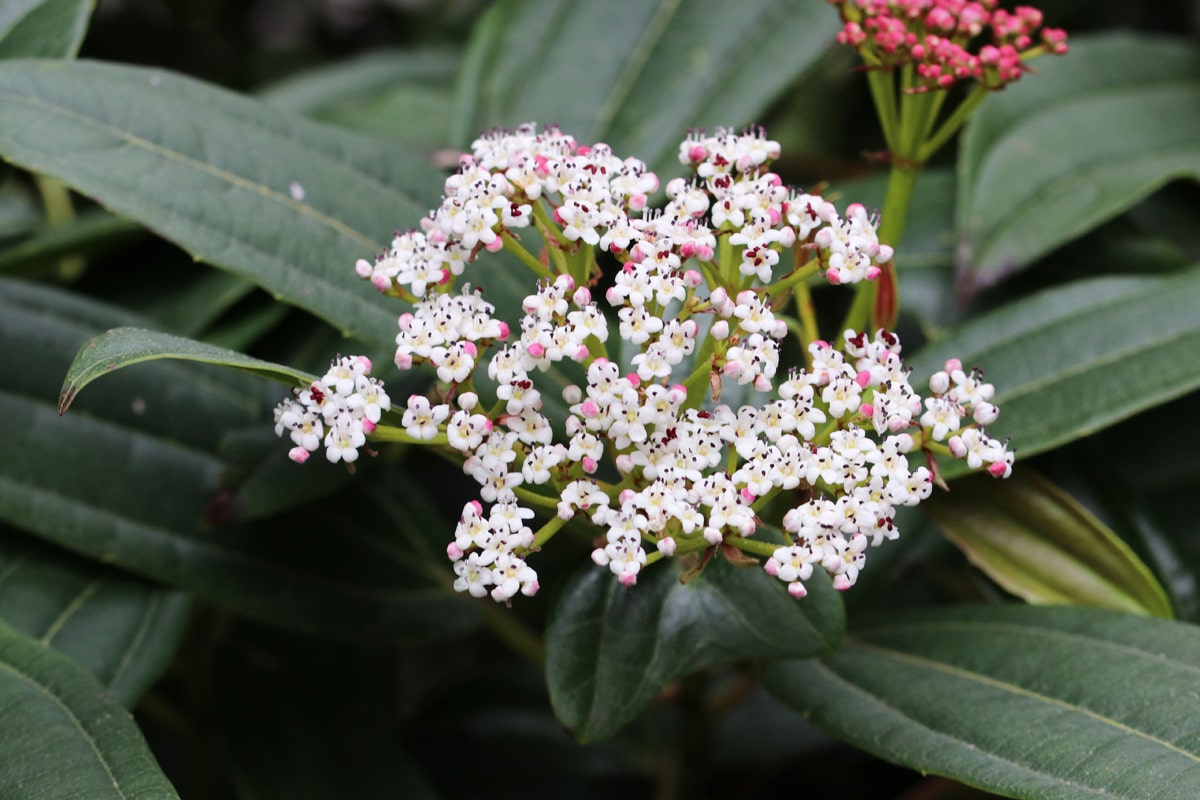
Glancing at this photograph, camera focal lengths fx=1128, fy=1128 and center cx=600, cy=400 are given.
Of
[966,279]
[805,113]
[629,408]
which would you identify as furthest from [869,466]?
[805,113]

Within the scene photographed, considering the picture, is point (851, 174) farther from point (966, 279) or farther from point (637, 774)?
point (637, 774)

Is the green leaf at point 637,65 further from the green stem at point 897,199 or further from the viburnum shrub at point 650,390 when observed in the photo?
the viburnum shrub at point 650,390

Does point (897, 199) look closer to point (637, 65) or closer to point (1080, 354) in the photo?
point (1080, 354)

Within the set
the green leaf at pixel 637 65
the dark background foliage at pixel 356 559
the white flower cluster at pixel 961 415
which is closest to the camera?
the white flower cluster at pixel 961 415

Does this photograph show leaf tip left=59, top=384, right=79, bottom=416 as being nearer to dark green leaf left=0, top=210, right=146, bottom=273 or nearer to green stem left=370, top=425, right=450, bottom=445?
green stem left=370, top=425, right=450, bottom=445

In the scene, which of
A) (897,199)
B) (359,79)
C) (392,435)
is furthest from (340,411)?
(359,79)

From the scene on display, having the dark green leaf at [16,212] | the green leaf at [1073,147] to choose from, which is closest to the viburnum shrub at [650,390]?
the green leaf at [1073,147]
